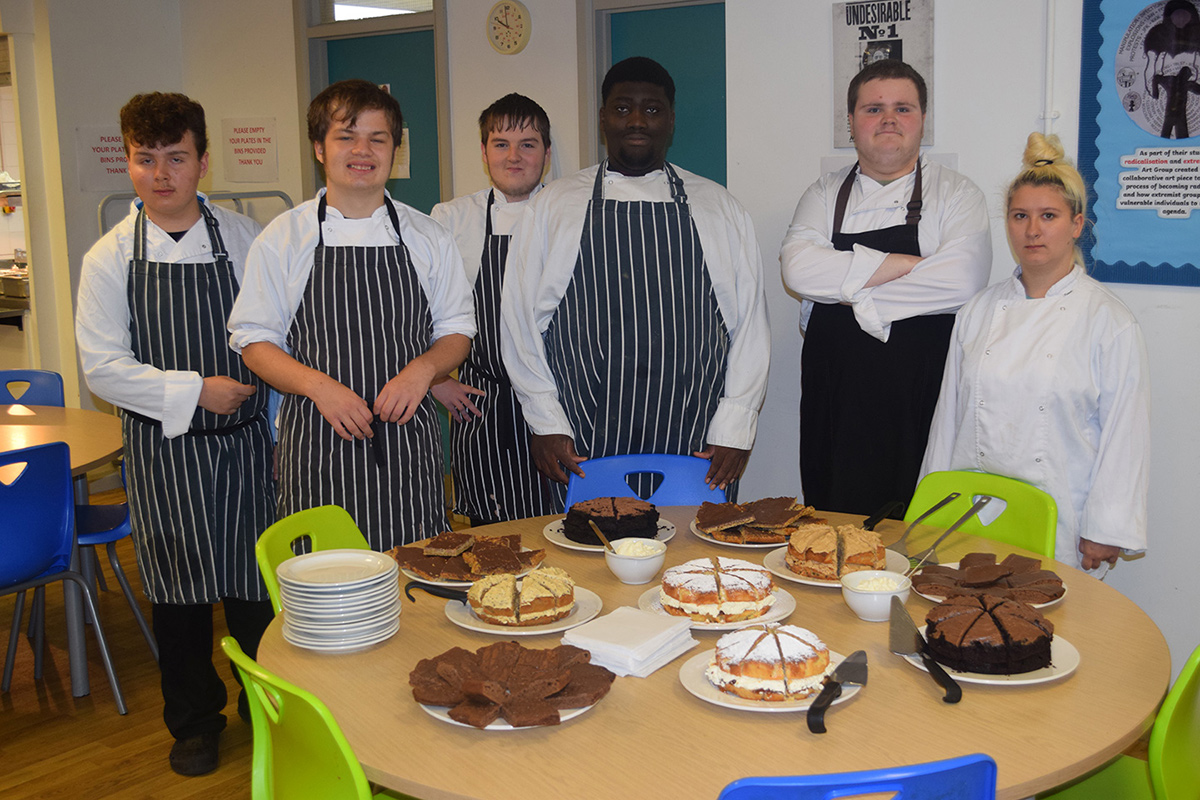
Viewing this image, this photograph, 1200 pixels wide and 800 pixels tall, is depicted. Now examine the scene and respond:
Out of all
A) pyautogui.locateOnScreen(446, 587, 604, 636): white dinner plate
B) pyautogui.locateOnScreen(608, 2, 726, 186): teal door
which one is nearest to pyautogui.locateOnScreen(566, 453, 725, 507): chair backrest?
pyautogui.locateOnScreen(446, 587, 604, 636): white dinner plate

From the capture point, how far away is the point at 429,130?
5590 millimetres

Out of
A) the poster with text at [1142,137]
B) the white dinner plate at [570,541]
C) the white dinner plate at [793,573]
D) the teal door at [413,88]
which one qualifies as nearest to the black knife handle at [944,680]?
the white dinner plate at [793,573]

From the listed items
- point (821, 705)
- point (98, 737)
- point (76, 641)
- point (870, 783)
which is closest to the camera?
point (870, 783)

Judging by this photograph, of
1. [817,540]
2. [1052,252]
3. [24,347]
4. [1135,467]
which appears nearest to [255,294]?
[817,540]

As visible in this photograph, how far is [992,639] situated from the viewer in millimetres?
1475

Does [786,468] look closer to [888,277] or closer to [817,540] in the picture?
[888,277]

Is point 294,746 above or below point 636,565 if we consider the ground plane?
below

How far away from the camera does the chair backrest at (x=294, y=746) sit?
4.24 feet

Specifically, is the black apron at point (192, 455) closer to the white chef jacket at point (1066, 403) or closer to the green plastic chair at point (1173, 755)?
the white chef jacket at point (1066, 403)

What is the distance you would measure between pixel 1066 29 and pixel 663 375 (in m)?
1.48

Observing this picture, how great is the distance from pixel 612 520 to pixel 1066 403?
1.14m

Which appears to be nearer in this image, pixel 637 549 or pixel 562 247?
pixel 637 549

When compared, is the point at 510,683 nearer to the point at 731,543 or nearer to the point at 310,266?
the point at 731,543

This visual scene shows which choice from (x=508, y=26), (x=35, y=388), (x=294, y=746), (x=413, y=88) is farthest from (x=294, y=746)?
(x=413, y=88)
